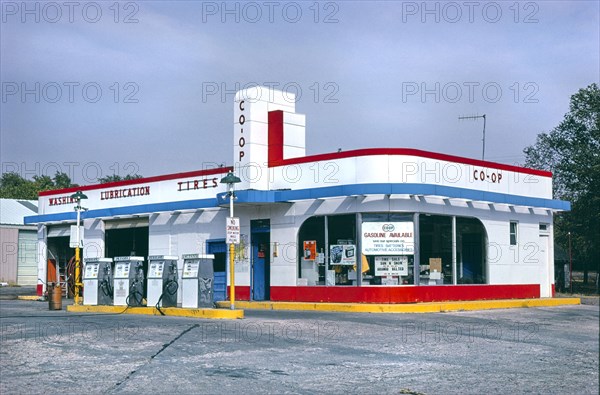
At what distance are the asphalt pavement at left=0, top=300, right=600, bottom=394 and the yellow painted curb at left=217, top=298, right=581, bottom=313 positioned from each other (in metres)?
3.65

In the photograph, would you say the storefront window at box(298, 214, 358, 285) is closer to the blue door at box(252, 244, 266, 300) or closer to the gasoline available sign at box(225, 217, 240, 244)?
the blue door at box(252, 244, 266, 300)

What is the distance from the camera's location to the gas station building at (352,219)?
24.5 m

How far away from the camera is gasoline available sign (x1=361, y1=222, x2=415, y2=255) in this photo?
960 inches

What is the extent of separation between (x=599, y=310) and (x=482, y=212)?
23113 mm

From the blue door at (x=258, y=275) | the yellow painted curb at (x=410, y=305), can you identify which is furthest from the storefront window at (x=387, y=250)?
the blue door at (x=258, y=275)

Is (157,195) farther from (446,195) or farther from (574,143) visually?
(574,143)

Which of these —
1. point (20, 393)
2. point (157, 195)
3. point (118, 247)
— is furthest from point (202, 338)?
point (118, 247)

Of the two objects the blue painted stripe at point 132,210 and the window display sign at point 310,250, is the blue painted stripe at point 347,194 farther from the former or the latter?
the window display sign at point 310,250

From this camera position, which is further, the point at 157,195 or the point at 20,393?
the point at 157,195

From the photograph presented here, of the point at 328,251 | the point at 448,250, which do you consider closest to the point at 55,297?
the point at 328,251

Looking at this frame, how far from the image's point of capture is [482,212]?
27.2m

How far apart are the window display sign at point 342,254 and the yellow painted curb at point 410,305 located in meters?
1.48

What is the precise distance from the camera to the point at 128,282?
23.6 m

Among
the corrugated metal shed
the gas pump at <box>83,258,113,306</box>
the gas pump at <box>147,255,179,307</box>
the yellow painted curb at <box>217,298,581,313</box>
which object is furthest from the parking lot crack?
the corrugated metal shed
